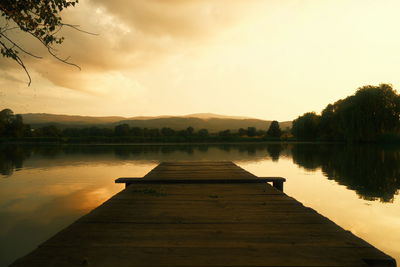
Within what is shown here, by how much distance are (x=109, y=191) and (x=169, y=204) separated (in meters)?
7.40

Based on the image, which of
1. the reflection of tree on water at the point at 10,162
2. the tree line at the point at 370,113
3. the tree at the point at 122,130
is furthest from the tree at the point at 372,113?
the tree at the point at 122,130

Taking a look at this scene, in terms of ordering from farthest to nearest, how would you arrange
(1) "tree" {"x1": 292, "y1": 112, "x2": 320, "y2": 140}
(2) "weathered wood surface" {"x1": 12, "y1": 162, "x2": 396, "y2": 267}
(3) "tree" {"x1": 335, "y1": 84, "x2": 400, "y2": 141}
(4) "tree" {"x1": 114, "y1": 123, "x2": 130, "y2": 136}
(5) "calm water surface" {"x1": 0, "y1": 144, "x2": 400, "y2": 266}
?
(4) "tree" {"x1": 114, "y1": 123, "x2": 130, "y2": 136} < (1) "tree" {"x1": 292, "y1": 112, "x2": 320, "y2": 140} < (3) "tree" {"x1": 335, "y1": 84, "x2": 400, "y2": 141} < (5) "calm water surface" {"x1": 0, "y1": 144, "x2": 400, "y2": 266} < (2) "weathered wood surface" {"x1": 12, "y1": 162, "x2": 396, "y2": 267}

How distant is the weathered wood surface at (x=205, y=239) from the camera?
293cm

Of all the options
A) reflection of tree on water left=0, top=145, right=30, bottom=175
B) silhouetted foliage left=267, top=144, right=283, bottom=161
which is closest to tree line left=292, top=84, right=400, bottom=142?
silhouetted foliage left=267, top=144, right=283, bottom=161

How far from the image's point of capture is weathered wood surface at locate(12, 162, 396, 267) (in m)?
→ 2.93

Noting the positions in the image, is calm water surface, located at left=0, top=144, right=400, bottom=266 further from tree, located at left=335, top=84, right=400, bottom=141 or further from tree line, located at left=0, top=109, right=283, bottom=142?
tree line, located at left=0, top=109, right=283, bottom=142

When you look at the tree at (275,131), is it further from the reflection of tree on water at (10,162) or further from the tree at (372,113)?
the reflection of tree on water at (10,162)

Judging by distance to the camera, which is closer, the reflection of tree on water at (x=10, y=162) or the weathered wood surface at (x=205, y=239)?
the weathered wood surface at (x=205, y=239)

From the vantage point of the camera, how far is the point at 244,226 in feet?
13.3

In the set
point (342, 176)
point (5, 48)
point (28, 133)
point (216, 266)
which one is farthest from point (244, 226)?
point (28, 133)

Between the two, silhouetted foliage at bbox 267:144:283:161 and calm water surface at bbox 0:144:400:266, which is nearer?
calm water surface at bbox 0:144:400:266

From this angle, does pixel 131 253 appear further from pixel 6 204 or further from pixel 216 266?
pixel 6 204

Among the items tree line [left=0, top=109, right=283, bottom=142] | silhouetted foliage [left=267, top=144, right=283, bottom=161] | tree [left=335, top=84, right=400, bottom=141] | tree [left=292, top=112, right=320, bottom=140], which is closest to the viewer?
silhouetted foliage [left=267, top=144, right=283, bottom=161]

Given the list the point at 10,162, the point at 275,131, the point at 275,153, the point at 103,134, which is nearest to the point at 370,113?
the point at 275,153
